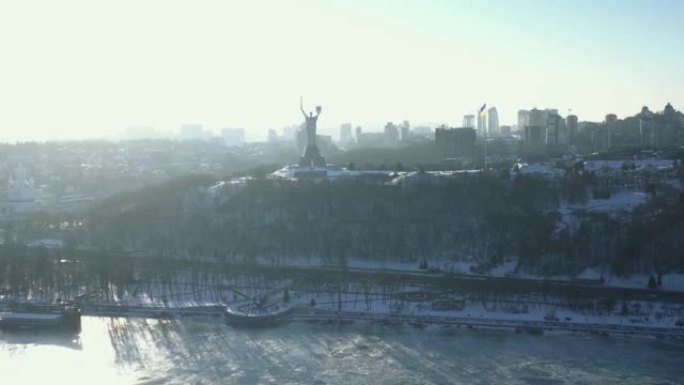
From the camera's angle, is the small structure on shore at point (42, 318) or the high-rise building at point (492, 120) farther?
the high-rise building at point (492, 120)

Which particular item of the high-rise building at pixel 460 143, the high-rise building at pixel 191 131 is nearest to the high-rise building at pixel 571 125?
the high-rise building at pixel 460 143

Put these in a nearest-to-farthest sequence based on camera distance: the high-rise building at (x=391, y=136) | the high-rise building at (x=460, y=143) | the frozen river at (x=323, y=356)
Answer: the frozen river at (x=323, y=356)
the high-rise building at (x=460, y=143)
the high-rise building at (x=391, y=136)

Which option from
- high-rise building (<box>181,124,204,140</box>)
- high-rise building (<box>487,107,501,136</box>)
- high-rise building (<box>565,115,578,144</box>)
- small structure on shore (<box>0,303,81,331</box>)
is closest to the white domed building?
small structure on shore (<box>0,303,81,331</box>)

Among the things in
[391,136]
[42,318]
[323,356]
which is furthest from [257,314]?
[391,136]

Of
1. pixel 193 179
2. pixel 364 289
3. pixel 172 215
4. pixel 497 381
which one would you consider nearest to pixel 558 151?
pixel 193 179

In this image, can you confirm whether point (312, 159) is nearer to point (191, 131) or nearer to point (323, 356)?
point (323, 356)

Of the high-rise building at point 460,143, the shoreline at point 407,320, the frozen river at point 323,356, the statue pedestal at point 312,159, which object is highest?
the high-rise building at point 460,143

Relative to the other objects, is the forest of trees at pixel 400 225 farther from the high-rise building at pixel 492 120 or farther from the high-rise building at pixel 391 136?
the high-rise building at pixel 492 120

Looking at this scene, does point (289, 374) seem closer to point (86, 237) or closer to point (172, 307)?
point (172, 307)

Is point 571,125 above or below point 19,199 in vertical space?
above
